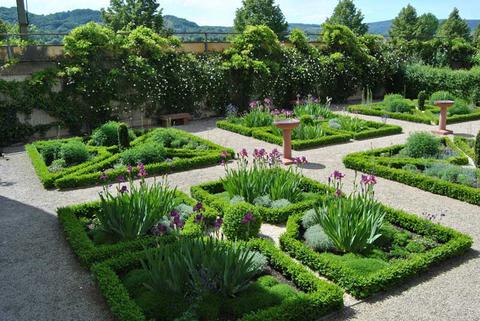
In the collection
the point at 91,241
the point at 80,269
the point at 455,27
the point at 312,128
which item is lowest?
the point at 80,269

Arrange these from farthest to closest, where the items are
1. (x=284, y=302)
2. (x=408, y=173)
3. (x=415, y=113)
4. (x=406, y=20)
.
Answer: (x=406, y=20) → (x=415, y=113) → (x=408, y=173) → (x=284, y=302)

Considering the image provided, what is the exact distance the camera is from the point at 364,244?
579 centimetres

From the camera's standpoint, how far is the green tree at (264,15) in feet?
183

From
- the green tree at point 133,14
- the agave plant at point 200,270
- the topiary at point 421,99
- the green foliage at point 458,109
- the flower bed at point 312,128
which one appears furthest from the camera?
the green tree at point 133,14

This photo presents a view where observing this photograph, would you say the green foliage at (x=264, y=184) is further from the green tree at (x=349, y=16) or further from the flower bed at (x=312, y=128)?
the green tree at (x=349, y=16)

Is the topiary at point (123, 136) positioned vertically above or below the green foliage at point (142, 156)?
above

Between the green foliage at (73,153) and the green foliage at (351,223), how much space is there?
643cm

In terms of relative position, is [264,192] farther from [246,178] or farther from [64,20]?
[64,20]

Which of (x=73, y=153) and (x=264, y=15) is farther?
(x=264, y=15)

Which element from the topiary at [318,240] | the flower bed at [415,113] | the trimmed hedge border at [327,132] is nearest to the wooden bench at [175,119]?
the trimmed hedge border at [327,132]

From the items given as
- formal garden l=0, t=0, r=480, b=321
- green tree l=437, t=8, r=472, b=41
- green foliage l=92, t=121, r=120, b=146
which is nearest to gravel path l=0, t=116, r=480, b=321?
formal garden l=0, t=0, r=480, b=321

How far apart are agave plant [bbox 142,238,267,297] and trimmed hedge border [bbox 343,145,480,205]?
4.70 meters

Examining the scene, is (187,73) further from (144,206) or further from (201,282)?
(201,282)

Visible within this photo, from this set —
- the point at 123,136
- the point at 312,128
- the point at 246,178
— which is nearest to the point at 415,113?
the point at 312,128
